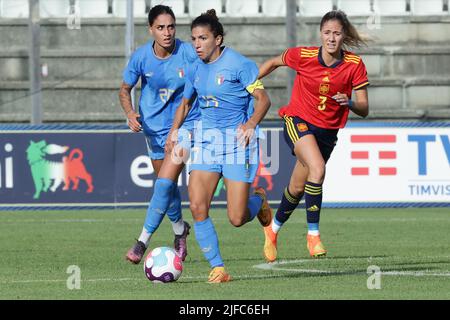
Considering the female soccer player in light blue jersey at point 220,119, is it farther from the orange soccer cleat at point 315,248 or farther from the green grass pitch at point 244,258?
the orange soccer cleat at point 315,248

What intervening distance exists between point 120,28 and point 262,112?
16.7 meters

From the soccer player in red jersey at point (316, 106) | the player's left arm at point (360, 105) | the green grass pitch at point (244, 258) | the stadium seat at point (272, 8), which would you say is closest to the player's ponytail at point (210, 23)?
the soccer player in red jersey at point (316, 106)

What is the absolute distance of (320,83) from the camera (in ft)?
39.1

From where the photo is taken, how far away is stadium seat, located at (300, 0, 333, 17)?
26641 mm

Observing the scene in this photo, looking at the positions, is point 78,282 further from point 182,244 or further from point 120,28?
point 120,28

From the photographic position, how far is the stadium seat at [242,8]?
2667 centimetres

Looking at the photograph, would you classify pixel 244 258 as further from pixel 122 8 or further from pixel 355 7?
pixel 122 8

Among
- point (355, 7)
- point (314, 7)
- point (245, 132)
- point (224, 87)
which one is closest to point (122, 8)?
point (314, 7)

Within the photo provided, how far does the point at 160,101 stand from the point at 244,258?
1.75 m

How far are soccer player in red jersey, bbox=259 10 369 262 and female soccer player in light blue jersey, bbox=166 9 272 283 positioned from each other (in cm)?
133

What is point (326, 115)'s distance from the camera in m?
12.1

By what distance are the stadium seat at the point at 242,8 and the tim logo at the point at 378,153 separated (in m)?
7.65
